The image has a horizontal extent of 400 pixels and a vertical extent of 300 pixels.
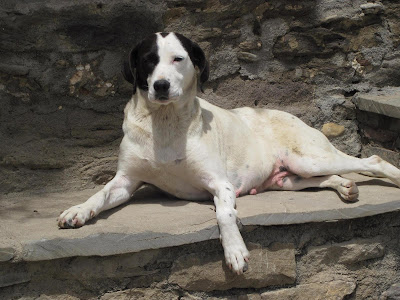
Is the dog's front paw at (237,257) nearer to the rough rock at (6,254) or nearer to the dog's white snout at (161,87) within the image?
the dog's white snout at (161,87)

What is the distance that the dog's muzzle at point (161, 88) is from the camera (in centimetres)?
362

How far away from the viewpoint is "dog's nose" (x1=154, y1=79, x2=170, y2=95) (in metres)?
3.62

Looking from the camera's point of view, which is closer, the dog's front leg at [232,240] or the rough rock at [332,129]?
the dog's front leg at [232,240]

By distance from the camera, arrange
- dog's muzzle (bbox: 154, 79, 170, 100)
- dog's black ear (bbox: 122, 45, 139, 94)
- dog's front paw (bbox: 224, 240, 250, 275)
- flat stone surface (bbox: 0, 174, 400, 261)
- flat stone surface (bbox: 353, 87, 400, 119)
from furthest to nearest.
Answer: flat stone surface (bbox: 353, 87, 400, 119) < dog's black ear (bbox: 122, 45, 139, 94) < dog's muzzle (bbox: 154, 79, 170, 100) < dog's front paw (bbox: 224, 240, 250, 275) < flat stone surface (bbox: 0, 174, 400, 261)

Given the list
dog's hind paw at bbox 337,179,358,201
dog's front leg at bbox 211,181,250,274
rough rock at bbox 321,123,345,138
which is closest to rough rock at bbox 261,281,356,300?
dog's front leg at bbox 211,181,250,274

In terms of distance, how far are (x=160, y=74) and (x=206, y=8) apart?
1.07 m

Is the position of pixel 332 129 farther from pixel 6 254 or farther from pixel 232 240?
pixel 6 254

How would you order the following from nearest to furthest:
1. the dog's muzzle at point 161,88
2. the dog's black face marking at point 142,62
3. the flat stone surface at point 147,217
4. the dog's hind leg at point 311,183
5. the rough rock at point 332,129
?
the flat stone surface at point 147,217, the dog's muzzle at point 161,88, the dog's black face marking at point 142,62, the dog's hind leg at point 311,183, the rough rock at point 332,129

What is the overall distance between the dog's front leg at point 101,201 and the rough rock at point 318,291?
103 centimetres

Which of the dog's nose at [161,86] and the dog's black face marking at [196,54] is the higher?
the dog's black face marking at [196,54]

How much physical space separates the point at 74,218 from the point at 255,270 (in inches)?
39.8

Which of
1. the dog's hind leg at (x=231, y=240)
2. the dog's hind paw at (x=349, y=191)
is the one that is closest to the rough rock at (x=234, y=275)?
the dog's hind leg at (x=231, y=240)

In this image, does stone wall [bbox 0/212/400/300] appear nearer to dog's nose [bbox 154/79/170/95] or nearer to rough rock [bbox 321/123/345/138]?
dog's nose [bbox 154/79/170/95]

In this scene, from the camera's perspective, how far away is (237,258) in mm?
3389
